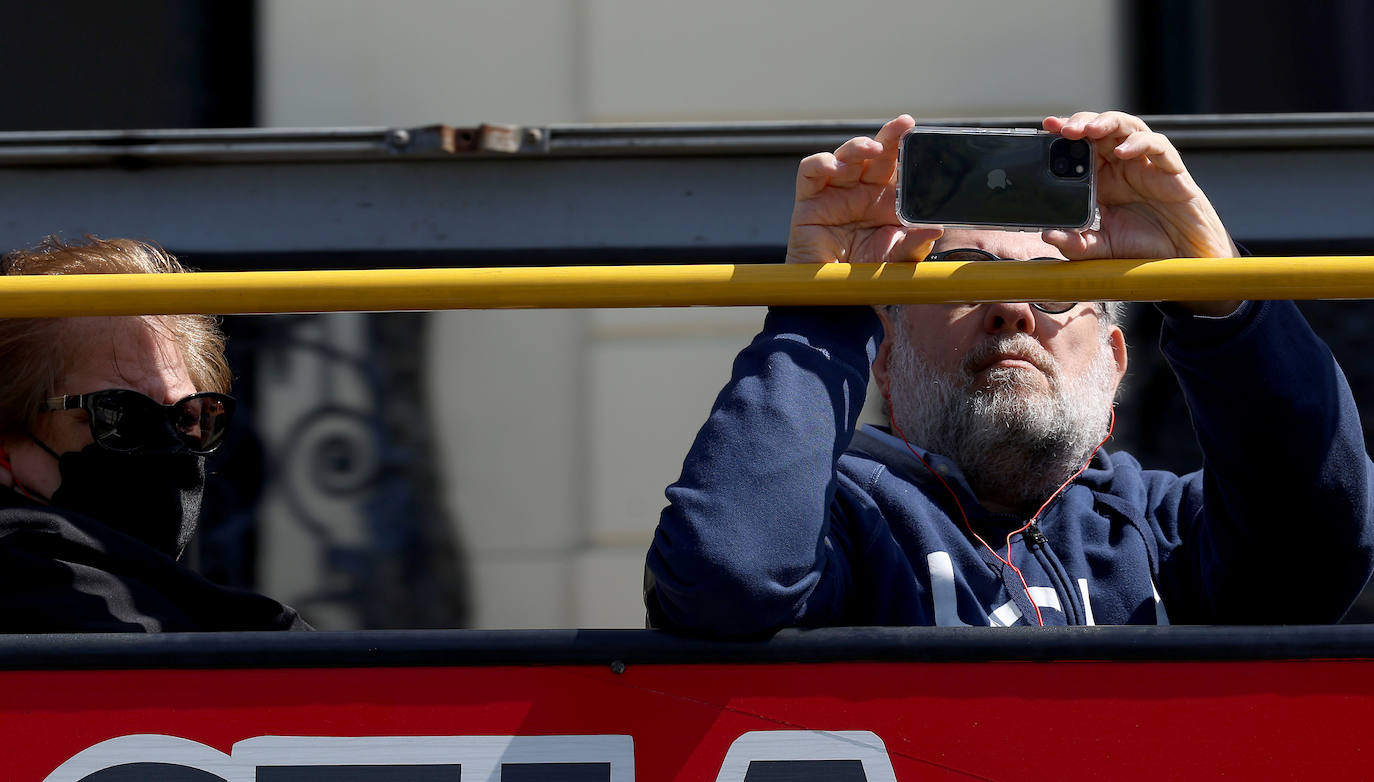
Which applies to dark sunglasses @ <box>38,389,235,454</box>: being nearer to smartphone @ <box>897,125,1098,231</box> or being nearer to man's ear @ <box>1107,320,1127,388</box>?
smartphone @ <box>897,125,1098,231</box>

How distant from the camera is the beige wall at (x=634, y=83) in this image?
249cm

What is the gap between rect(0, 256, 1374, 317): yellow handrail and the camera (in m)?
1.13

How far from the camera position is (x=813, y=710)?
113cm

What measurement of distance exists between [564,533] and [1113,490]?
1.25 m

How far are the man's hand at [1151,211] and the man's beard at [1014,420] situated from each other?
0.33 metres

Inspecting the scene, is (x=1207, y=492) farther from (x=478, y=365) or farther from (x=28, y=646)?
(x=478, y=365)

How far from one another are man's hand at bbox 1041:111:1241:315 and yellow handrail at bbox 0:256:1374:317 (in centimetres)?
12

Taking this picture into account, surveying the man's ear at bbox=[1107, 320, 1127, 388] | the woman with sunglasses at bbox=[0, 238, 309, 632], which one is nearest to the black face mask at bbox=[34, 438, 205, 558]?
the woman with sunglasses at bbox=[0, 238, 309, 632]

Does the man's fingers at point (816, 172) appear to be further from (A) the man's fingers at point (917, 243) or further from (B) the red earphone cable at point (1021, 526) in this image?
(B) the red earphone cable at point (1021, 526)

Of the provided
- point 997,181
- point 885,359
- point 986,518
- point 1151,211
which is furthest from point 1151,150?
point 885,359

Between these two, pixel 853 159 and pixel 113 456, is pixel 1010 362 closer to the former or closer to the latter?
pixel 853 159

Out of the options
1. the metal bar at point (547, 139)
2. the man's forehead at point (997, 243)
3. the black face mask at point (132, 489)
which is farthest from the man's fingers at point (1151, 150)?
the black face mask at point (132, 489)

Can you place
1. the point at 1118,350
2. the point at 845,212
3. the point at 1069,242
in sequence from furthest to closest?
the point at 1118,350
the point at 845,212
the point at 1069,242

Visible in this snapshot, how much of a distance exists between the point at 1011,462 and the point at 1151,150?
534 millimetres
